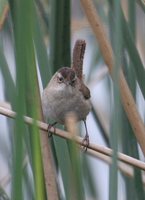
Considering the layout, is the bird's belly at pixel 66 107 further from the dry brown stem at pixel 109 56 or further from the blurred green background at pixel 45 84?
the dry brown stem at pixel 109 56

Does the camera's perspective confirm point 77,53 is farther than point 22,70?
Yes

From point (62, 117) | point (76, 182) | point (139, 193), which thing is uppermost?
point (76, 182)

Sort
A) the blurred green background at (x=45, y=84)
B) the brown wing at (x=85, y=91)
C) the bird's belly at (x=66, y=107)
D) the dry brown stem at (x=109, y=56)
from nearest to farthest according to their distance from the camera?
1. the blurred green background at (x=45, y=84)
2. the dry brown stem at (x=109, y=56)
3. the bird's belly at (x=66, y=107)
4. the brown wing at (x=85, y=91)

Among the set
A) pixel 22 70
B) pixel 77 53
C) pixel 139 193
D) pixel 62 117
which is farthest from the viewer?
pixel 77 53

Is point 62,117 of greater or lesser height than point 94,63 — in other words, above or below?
below

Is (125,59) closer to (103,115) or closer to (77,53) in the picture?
(77,53)

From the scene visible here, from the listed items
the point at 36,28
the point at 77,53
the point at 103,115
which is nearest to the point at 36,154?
the point at 36,28

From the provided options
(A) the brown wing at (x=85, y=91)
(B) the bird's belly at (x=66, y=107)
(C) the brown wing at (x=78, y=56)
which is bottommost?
(B) the bird's belly at (x=66, y=107)

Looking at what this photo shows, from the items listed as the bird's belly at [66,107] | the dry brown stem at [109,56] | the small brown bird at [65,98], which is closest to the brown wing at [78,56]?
the small brown bird at [65,98]

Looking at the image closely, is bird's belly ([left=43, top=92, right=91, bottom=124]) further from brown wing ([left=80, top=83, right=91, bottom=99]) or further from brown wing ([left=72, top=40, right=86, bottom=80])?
brown wing ([left=72, top=40, right=86, bottom=80])
